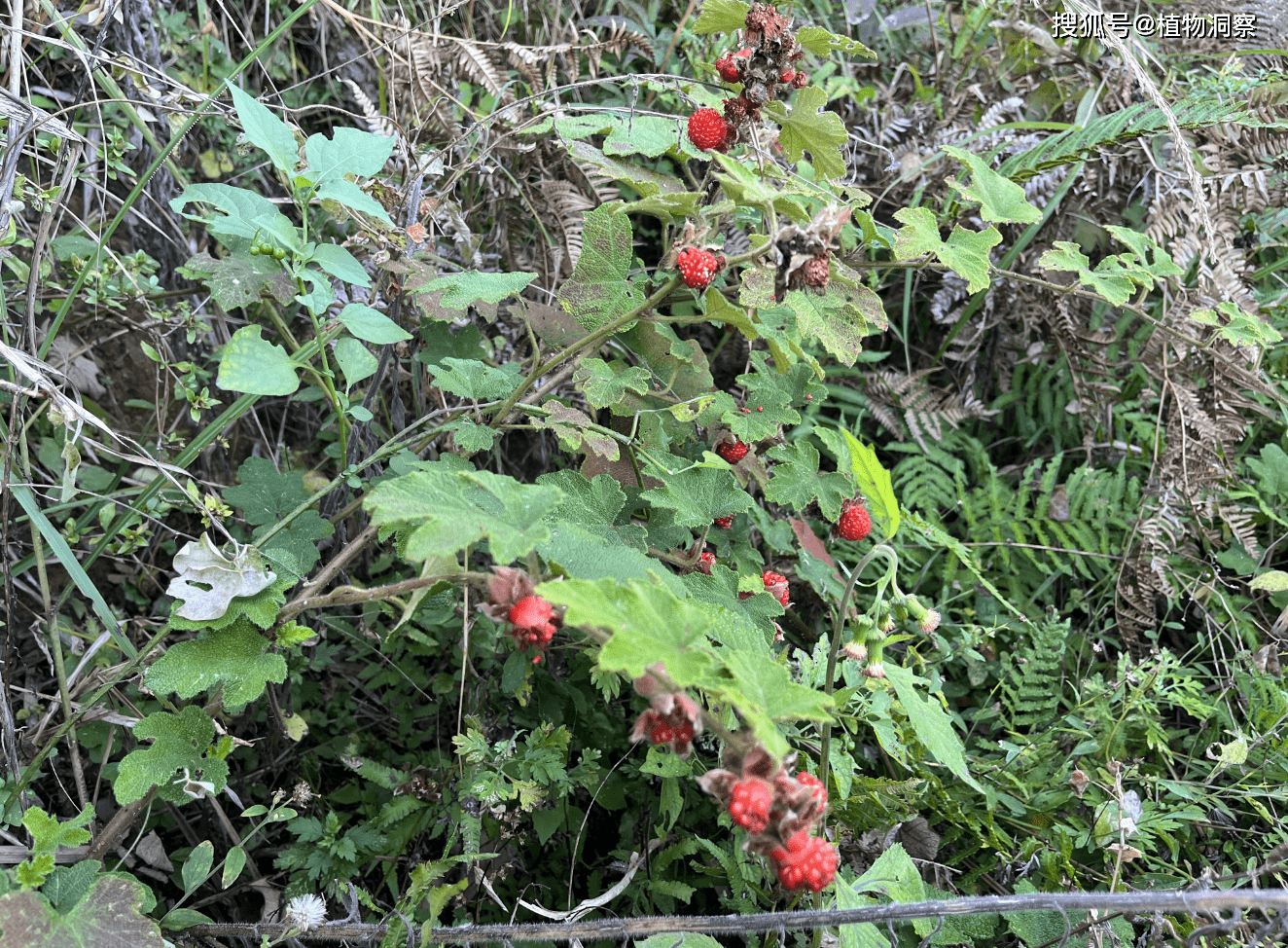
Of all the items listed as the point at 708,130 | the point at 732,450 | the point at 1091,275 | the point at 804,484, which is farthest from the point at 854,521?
the point at 708,130

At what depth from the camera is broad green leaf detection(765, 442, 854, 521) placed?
5.30ft

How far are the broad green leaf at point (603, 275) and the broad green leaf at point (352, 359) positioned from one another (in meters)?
0.33

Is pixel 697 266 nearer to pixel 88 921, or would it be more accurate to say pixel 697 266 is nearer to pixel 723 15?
pixel 723 15

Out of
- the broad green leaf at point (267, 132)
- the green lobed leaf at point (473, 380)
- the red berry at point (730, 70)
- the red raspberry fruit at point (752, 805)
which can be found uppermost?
the red berry at point (730, 70)

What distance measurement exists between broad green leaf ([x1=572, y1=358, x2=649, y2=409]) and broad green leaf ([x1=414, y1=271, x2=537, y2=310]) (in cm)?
17

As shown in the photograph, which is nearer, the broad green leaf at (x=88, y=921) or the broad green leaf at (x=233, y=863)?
the broad green leaf at (x=88, y=921)

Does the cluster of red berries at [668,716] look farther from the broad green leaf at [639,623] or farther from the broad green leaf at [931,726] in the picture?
the broad green leaf at [931,726]

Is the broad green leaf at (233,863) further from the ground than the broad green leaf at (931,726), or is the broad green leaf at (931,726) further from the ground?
the broad green leaf at (931,726)

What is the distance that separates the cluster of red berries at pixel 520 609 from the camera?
91cm

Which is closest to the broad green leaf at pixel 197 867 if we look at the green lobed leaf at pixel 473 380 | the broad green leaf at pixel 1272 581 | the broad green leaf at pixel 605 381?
the green lobed leaf at pixel 473 380

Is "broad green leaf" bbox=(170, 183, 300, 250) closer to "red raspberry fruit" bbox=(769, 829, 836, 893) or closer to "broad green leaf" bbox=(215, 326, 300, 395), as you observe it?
Answer: "broad green leaf" bbox=(215, 326, 300, 395)

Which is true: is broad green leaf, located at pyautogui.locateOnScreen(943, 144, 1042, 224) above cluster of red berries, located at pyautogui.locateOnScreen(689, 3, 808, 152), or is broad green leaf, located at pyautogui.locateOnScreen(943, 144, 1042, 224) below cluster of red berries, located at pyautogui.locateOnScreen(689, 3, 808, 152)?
below

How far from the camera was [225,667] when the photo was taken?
1.25 meters

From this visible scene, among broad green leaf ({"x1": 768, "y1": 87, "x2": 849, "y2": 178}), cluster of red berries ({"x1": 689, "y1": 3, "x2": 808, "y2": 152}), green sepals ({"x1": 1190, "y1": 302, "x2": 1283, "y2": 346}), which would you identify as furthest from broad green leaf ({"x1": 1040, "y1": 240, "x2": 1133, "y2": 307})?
cluster of red berries ({"x1": 689, "y1": 3, "x2": 808, "y2": 152})
